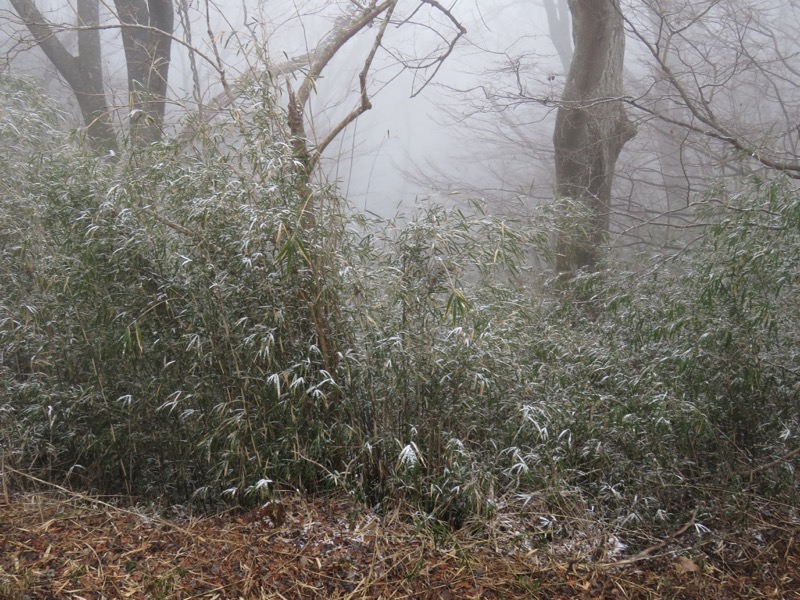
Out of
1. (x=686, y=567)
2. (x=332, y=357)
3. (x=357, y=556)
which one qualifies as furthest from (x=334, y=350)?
(x=686, y=567)

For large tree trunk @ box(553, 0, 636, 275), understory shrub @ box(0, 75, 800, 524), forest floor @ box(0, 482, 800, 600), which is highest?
large tree trunk @ box(553, 0, 636, 275)

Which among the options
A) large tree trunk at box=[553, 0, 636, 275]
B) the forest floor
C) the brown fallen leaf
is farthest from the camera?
large tree trunk at box=[553, 0, 636, 275]

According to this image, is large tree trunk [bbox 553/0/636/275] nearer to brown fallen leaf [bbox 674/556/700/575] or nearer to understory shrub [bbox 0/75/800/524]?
understory shrub [bbox 0/75/800/524]

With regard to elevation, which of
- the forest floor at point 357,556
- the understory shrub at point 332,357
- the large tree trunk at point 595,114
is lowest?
the forest floor at point 357,556

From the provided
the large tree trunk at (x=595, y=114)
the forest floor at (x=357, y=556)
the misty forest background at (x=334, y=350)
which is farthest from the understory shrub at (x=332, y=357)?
the large tree trunk at (x=595, y=114)

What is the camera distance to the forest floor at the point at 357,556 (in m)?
2.12

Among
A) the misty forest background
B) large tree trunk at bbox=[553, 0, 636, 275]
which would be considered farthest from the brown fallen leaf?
large tree trunk at bbox=[553, 0, 636, 275]

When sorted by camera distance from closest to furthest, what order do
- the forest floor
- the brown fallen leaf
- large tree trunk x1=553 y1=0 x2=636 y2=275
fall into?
the forest floor
the brown fallen leaf
large tree trunk x1=553 y1=0 x2=636 y2=275

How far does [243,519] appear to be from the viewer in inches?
96.7

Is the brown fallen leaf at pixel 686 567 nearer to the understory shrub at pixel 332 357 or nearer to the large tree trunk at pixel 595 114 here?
the understory shrub at pixel 332 357

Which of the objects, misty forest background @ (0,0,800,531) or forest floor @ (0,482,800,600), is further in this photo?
misty forest background @ (0,0,800,531)

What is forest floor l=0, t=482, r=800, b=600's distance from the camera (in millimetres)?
2125

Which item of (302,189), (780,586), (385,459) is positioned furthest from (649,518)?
(302,189)

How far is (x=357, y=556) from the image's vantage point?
7.45 feet
